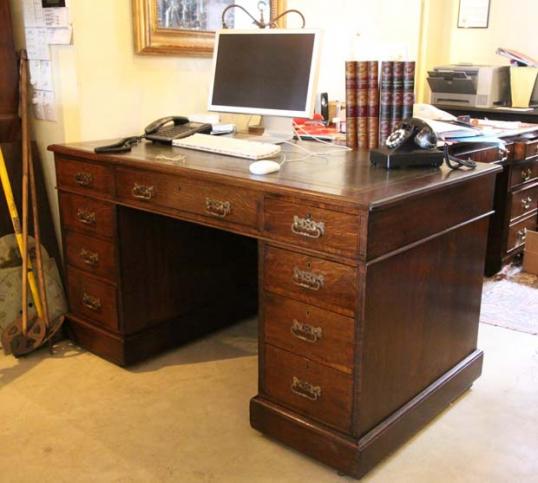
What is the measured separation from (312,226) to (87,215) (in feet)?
3.37

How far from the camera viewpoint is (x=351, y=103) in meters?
2.16

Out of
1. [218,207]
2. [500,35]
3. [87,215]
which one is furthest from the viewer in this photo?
[500,35]

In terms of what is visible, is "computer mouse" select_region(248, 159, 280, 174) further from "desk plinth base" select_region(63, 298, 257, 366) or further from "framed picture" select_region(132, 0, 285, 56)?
"framed picture" select_region(132, 0, 285, 56)

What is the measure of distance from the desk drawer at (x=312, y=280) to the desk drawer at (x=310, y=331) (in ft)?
0.08

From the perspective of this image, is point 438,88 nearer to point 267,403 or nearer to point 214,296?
point 214,296

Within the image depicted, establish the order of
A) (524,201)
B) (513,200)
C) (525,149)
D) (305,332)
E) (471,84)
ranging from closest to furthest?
(305,332), (525,149), (513,200), (524,201), (471,84)

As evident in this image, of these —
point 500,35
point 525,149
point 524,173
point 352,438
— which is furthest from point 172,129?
point 500,35

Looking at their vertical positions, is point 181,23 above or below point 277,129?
above

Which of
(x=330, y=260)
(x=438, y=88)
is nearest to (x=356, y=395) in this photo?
(x=330, y=260)

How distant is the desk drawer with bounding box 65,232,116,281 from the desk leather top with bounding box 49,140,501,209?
0.31m

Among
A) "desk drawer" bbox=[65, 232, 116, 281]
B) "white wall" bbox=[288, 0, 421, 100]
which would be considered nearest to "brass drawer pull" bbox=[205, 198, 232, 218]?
"desk drawer" bbox=[65, 232, 116, 281]

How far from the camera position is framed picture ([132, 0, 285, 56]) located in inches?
96.0

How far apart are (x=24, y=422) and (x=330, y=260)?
3.64ft

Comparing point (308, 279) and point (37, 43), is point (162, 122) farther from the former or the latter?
point (308, 279)
